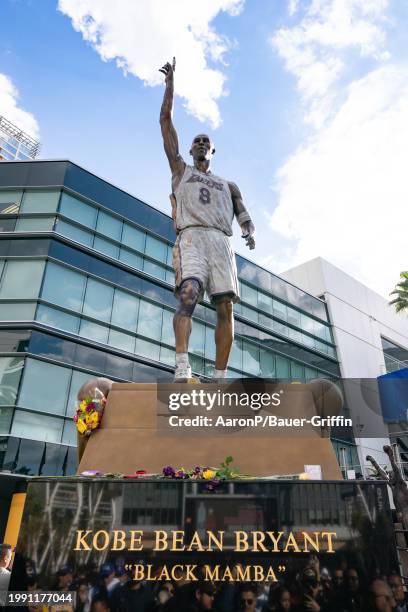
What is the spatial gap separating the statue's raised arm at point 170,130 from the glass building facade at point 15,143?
77106mm

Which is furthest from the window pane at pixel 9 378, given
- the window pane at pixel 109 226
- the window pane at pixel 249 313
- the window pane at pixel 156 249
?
the window pane at pixel 249 313

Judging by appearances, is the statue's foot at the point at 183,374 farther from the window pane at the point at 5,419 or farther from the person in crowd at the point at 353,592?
the window pane at the point at 5,419

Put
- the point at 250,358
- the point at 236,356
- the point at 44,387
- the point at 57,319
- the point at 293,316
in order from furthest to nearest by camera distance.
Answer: the point at 293,316
the point at 250,358
the point at 236,356
the point at 57,319
the point at 44,387

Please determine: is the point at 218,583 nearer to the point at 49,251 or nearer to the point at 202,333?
the point at 49,251

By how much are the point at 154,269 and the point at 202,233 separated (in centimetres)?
1550

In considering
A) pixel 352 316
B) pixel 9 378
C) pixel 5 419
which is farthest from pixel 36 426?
pixel 352 316

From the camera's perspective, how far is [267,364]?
24.5 meters

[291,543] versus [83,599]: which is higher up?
[291,543]

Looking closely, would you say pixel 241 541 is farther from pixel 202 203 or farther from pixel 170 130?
pixel 170 130

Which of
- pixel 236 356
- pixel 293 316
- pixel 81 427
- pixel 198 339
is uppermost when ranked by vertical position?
pixel 293 316

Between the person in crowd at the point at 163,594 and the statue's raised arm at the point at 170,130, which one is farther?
the statue's raised arm at the point at 170,130

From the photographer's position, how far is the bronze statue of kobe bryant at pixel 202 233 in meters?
5.38

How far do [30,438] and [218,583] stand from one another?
13.4 m

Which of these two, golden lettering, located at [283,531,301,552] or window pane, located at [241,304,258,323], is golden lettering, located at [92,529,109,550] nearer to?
golden lettering, located at [283,531,301,552]
